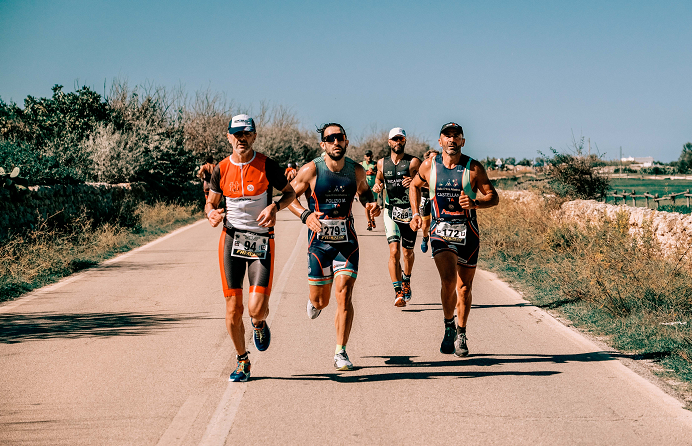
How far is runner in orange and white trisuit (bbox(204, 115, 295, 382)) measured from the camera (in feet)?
18.9

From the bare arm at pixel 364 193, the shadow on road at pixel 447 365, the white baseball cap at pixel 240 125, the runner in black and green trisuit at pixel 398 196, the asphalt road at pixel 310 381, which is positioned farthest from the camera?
the runner in black and green trisuit at pixel 398 196

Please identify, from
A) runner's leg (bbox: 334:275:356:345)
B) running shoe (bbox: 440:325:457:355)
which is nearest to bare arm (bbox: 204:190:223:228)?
runner's leg (bbox: 334:275:356:345)

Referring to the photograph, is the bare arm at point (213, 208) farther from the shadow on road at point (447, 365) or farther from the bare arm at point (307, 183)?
the shadow on road at point (447, 365)

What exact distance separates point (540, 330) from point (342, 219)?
118 inches

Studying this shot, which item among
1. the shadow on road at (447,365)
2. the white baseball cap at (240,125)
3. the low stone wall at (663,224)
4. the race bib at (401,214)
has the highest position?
the white baseball cap at (240,125)

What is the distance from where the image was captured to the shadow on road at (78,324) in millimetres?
7645

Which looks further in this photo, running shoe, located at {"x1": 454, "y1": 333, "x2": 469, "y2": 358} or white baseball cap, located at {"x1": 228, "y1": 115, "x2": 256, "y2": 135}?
running shoe, located at {"x1": 454, "y1": 333, "x2": 469, "y2": 358}

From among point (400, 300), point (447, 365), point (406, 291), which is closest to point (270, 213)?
point (447, 365)

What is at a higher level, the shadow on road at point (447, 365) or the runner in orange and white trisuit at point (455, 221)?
the runner in orange and white trisuit at point (455, 221)

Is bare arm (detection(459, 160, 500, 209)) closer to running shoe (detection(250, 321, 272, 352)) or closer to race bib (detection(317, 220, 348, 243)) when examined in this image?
race bib (detection(317, 220, 348, 243))

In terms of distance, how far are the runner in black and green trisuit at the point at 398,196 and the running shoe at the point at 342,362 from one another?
3.43 m

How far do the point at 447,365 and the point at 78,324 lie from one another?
4548 mm

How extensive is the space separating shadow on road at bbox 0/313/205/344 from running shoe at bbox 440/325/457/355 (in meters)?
3.31

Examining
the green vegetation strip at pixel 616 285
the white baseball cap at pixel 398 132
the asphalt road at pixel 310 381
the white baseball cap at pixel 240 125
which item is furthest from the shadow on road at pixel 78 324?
the green vegetation strip at pixel 616 285
